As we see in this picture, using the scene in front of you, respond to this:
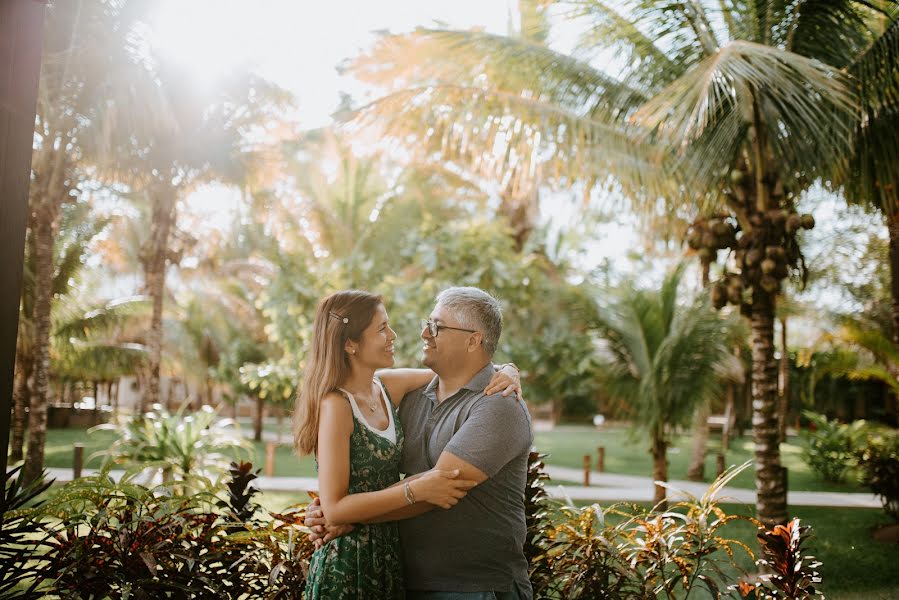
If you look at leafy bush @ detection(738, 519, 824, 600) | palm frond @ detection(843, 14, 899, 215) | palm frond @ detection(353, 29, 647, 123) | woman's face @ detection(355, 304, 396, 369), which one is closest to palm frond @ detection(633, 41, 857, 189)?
palm frond @ detection(843, 14, 899, 215)

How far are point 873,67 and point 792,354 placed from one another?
22.8 metres

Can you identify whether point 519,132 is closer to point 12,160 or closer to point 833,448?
point 12,160

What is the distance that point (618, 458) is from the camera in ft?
65.4

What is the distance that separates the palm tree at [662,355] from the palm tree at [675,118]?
2.83 m

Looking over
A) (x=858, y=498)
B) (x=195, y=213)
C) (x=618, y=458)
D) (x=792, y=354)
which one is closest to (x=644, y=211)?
(x=858, y=498)

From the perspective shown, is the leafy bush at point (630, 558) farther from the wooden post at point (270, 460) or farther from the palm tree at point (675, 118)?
the wooden post at point (270, 460)

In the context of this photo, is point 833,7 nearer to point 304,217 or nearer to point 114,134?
point 114,134

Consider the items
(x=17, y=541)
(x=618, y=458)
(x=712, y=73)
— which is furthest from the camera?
(x=618, y=458)

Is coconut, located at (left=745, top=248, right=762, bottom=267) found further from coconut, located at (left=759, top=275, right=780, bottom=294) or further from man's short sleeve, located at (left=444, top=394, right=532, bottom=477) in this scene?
man's short sleeve, located at (left=444, top=394, right=532, bottom=477)

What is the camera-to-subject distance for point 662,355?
1056 centimetres

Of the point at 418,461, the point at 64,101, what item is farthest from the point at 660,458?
the point at 64,101

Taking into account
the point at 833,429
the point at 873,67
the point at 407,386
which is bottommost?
the point at 833,429

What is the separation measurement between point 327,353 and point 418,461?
54 cm

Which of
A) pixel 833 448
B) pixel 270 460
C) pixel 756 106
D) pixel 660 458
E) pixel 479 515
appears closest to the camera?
pixel 479 515
